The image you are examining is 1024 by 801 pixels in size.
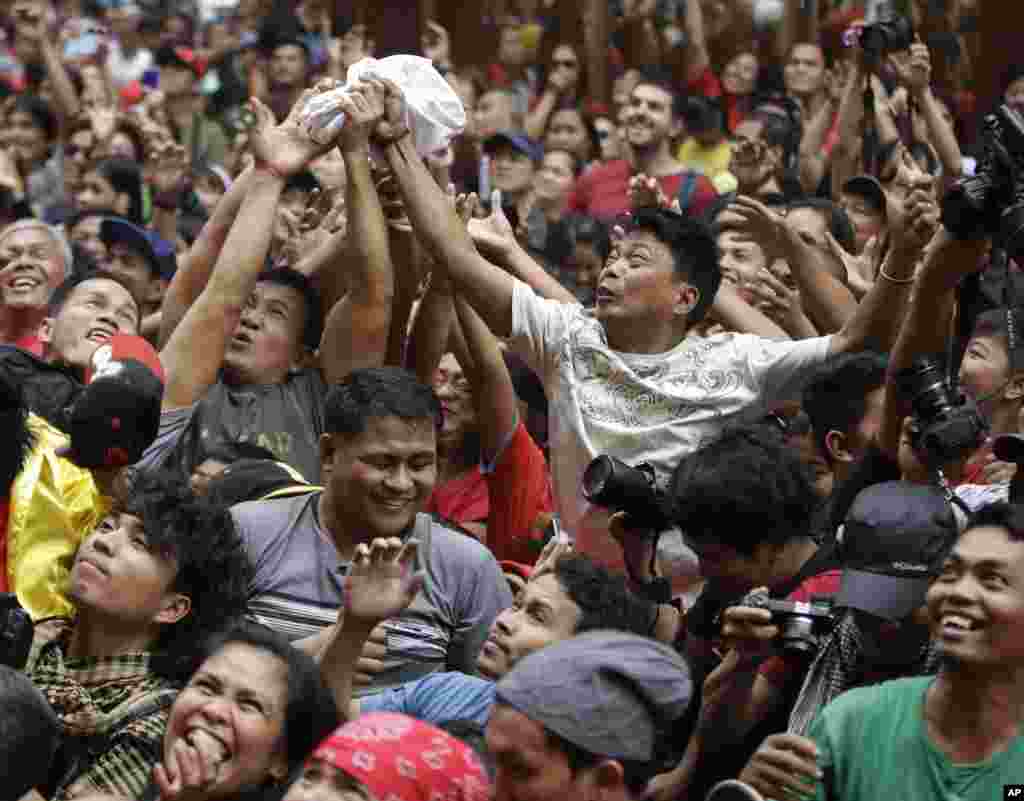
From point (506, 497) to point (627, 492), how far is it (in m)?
1.07

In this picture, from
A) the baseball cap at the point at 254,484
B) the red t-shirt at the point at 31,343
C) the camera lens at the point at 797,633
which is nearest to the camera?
the camera lens at the point at 797,633

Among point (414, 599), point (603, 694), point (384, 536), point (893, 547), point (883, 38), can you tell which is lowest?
point (414, 599)

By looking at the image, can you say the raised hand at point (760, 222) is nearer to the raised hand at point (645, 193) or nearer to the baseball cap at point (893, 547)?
the raised hand at point (645, 193)

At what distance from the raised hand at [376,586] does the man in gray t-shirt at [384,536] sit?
0.48 metres

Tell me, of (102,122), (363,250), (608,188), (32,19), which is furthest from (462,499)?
(32,19)

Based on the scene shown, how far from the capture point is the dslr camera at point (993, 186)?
13.6 feet

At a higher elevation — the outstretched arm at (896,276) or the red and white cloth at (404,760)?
the outstretched arm at (896,276)

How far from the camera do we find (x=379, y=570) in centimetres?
380

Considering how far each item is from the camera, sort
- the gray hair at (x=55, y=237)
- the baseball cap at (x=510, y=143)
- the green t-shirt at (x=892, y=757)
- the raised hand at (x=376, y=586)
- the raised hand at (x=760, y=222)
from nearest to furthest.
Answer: the green t-shirt at (x=892, y=757) < the raised hand at (x=376, y=586) < the raised hand at (x=760, y=222) < the gray hair at (x=55, y=237) < the baseball cap at (x=510, y=143)

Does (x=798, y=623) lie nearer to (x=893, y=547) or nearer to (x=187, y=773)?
(x=893, y=547)

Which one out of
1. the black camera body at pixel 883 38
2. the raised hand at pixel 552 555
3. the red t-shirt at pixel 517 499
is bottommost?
the red t-shirt at pixel 517 499

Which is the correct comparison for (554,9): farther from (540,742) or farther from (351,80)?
(540,742)

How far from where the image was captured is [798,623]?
3420 mm

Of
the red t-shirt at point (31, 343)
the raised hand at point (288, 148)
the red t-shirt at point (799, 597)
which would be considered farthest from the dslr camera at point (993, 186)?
the red t-shirt at point (31, 343)
